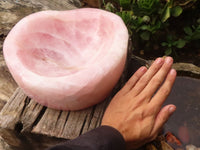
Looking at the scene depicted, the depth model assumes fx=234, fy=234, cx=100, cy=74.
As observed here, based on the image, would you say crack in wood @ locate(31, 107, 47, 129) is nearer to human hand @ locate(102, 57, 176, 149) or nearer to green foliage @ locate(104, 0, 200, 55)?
human hand @ locate(102, 57, 176, 149)

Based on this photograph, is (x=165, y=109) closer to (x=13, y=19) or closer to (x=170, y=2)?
(x=170, y=2)

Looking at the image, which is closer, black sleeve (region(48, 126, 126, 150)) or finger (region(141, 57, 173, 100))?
black sleeve (region(48, 126, 126, 150))

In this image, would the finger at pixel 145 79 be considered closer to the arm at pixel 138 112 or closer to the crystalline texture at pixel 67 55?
the arm at pixel 138 112

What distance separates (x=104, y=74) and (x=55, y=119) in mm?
316

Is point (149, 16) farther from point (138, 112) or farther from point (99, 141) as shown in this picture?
point (99, 141)

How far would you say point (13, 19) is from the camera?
5.31ft

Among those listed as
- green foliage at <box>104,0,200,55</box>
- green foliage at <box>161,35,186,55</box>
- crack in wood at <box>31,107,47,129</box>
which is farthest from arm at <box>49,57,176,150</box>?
green foliage at <box>161,35,186,55</box>

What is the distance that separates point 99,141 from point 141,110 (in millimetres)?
239

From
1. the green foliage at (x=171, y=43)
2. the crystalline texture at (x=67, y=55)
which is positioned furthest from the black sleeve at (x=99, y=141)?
the green foliage at (x=171, y=43)

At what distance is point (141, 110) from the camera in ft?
3.19

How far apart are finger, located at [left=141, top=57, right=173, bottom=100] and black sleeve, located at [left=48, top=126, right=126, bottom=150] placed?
0.75 feet

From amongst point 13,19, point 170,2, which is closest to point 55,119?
point 13,19

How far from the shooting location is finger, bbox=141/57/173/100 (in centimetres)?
101

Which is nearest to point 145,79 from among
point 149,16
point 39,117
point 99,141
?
point 99,141
